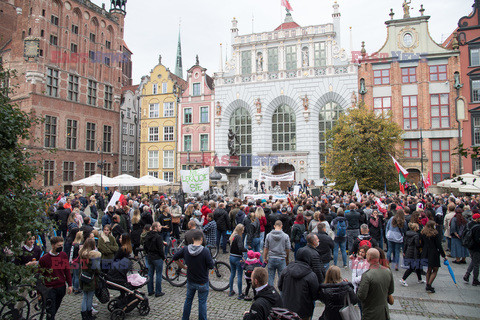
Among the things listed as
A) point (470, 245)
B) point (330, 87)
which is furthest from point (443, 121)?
point (470, 245)

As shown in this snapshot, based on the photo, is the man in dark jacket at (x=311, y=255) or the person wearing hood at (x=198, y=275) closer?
the man in dark jacket at (x=311, y=255)

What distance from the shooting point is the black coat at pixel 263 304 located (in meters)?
4.30

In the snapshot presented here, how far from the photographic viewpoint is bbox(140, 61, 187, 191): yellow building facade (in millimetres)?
41344

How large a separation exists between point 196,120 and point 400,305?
35.0 meters

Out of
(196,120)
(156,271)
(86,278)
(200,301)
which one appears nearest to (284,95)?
(196,120)

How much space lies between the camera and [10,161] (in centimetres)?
436

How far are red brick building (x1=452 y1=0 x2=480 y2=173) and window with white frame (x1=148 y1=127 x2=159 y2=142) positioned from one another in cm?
3369

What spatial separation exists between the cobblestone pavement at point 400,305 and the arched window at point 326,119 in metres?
27.8

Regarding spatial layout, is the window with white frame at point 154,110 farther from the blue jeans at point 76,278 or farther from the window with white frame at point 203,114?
the blue jeans at point 76,278

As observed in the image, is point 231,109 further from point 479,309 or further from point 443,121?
point 479,309

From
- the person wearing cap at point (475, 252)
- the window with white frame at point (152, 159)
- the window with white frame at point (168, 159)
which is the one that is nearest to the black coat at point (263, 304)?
the person wearing cap at point (475, 252)

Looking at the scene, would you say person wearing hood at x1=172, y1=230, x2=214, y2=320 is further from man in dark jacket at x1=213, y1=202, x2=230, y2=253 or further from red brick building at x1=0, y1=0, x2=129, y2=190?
red brick building at x1=0, y1=0, x2=129, y2=190

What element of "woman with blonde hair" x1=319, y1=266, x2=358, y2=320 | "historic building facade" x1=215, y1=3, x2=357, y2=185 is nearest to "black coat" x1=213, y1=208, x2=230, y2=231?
"woman with blonde hair" x1=319, y1=266, x2=358, y2=320

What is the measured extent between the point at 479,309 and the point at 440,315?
1093mm
